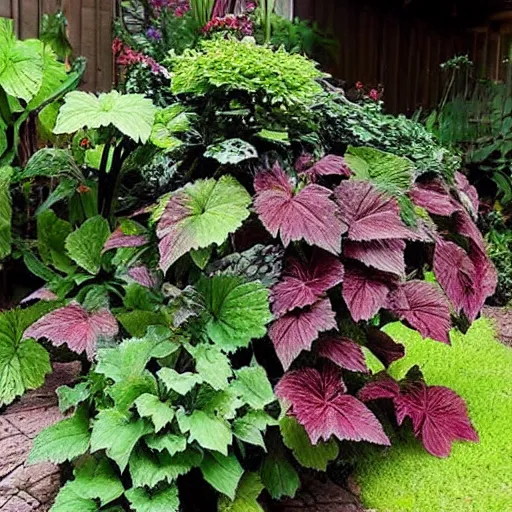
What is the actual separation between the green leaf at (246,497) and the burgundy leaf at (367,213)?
25.0 inches

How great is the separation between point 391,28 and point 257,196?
4972 mm

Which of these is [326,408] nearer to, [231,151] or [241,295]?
[241,295]

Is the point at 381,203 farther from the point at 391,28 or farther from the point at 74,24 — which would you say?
the point at 391,28

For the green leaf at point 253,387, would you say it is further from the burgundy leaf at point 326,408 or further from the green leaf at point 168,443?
the green leaf at point 168,443

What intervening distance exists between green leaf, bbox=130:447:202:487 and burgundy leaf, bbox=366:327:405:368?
2.34 feet

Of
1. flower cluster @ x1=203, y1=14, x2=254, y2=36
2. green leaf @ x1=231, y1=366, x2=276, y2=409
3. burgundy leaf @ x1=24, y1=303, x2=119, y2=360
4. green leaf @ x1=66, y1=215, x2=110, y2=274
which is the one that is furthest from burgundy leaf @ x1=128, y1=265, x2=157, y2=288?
flower cluster @ x1=203, y1=14, x2=254, y2=36

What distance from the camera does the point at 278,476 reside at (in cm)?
169

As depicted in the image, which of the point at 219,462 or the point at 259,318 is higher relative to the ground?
the point at 259,318

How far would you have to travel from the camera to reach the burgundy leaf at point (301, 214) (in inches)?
66.0

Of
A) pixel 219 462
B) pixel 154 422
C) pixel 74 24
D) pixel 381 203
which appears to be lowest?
pixel 219 462

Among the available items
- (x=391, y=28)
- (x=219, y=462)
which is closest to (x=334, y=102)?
(x=219, y=462)

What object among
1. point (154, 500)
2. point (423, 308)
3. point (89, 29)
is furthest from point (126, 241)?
point (89, 29)

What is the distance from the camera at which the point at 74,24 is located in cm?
312

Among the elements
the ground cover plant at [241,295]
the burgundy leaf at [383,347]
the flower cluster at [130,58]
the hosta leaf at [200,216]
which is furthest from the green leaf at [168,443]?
the flower cluster at [130,58]
